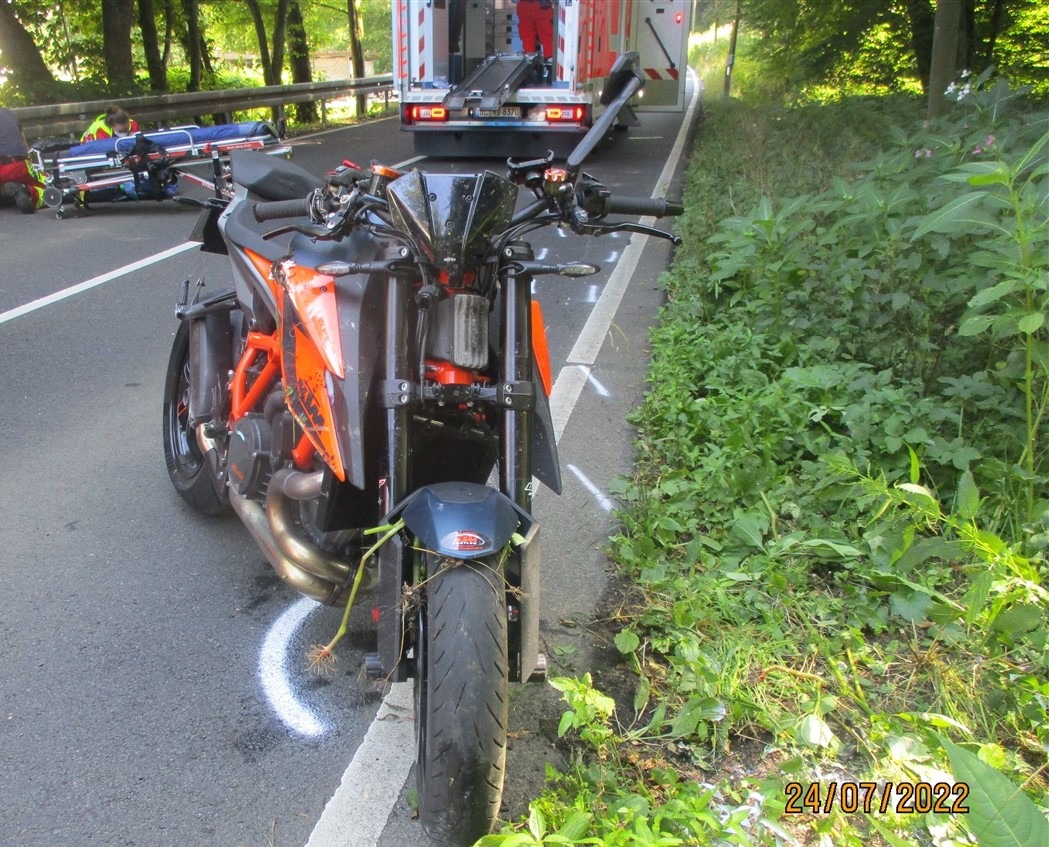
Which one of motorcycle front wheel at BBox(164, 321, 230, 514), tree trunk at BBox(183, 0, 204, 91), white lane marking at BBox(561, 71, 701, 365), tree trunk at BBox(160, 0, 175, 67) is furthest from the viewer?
tree trunk at BBox(160, 0, 175, 67)

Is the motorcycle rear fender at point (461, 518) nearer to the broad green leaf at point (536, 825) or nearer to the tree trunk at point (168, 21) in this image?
the broad green leaf at point (536, 825)

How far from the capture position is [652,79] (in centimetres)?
1855

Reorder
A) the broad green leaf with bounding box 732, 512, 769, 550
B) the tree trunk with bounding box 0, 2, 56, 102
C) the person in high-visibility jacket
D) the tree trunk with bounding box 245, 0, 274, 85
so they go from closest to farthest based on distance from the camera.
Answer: the broad green leaf with bounding box 732, 512, 769, 550 → the person in high-visibility jacket → the tree trunk with bounding box 0, 2, 56, 102 → the tree trunk with bounding box 245, 0, 274, 85

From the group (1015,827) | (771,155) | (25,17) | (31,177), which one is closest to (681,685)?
(1015,827)

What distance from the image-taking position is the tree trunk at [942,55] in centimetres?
1046

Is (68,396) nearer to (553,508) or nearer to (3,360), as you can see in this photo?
(3,360)

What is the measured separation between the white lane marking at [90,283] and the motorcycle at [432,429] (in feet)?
15.9

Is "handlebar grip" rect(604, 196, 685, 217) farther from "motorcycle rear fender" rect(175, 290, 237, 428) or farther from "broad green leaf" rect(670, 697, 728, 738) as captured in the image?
"motorcycle rear fender" rect(175, 290, 237, 428)

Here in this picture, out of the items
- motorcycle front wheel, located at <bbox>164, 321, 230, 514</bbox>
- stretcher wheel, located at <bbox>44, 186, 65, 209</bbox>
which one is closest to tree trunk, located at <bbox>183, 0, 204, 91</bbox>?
stretcher wheel, located at <bbox>44, 186, 65, 209</bbox>

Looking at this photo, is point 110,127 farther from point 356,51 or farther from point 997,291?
point 356,51

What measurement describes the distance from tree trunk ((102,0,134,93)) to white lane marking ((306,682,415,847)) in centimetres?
1997

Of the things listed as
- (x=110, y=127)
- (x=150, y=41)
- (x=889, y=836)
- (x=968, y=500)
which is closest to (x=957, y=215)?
(x=968, y=500)

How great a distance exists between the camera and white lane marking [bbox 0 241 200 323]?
279 inches

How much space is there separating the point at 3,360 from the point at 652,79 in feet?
49.5
